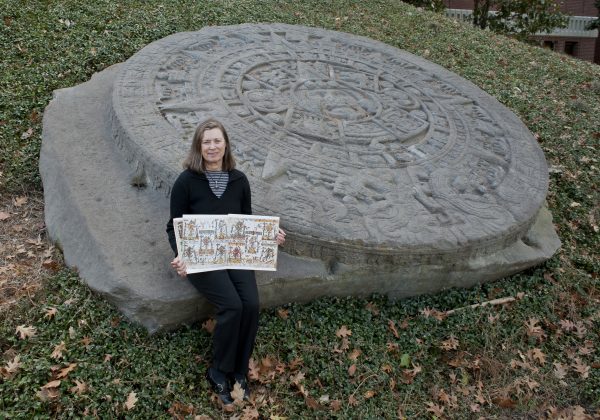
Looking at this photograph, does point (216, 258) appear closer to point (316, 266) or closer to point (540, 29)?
point (316, 266)

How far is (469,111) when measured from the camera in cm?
575

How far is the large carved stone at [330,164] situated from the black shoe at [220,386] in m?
0.42

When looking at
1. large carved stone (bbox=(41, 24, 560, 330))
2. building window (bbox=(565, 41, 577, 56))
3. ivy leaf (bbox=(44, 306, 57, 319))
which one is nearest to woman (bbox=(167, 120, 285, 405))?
large carved stone (bbox=(41, 24, 560, 330))

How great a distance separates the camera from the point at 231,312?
3.05 metres

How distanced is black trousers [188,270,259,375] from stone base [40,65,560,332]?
0.28 meters

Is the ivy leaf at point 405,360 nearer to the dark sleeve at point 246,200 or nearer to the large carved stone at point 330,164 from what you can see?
the large carved stone at point 330,164

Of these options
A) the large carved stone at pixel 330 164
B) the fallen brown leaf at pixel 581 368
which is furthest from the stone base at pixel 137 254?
the fallen brown leaf at pixel 581 368

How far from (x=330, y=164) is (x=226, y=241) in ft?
4.70

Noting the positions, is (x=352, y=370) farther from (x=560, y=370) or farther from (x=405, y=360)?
(x=560, y=370)

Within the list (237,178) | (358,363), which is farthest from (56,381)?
(358,363)

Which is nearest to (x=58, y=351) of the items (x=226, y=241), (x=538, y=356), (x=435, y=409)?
(x=226, y=241)

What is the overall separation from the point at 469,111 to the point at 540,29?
9042 millimetres

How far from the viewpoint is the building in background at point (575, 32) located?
1761 centimetres

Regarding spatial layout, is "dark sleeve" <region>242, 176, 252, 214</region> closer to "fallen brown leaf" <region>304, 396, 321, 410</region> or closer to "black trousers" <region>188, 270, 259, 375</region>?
"black trousers" <region>188, 270, 259, 375</region>
